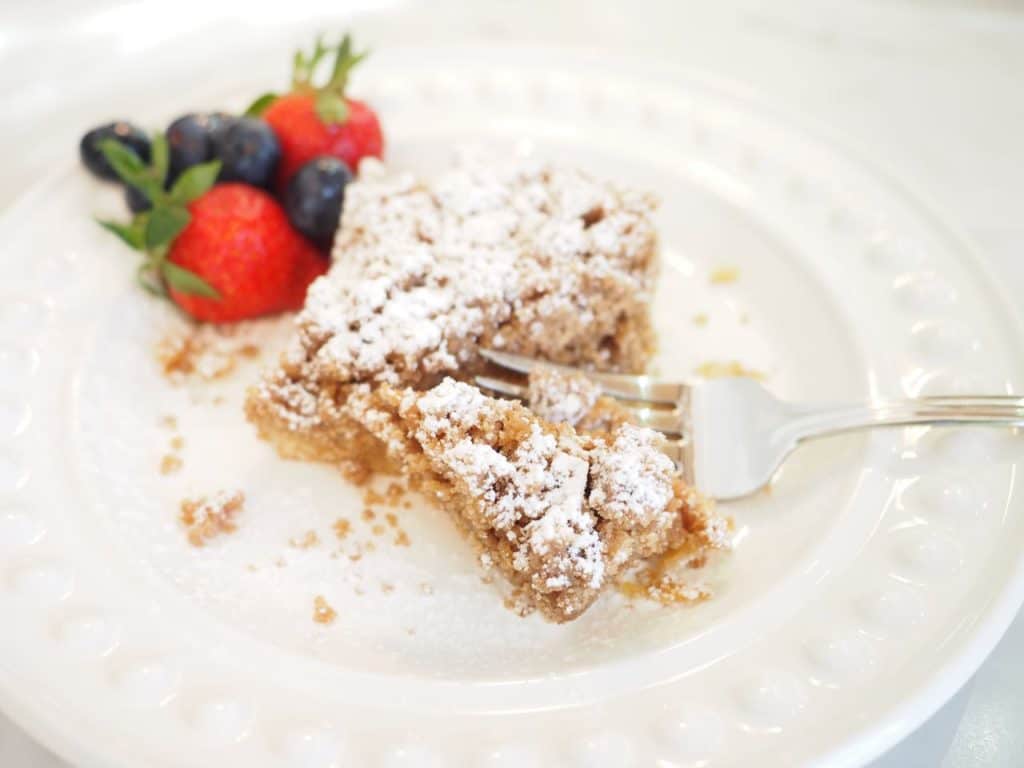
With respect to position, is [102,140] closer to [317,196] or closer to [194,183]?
[194,183]

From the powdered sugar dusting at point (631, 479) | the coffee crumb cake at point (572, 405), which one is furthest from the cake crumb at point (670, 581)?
the coffee crumb cake at point (572, 405)

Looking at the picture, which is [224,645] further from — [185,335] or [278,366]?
[185,335]

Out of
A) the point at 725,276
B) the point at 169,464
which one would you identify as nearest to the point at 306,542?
the point at 169,464

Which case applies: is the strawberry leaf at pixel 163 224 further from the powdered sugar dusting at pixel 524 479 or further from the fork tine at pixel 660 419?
the fork tine at pixel 660 419

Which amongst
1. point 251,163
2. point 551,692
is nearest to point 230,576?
point 551,692

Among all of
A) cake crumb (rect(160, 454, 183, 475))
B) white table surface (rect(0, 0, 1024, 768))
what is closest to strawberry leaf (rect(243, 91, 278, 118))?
white table surface (rect(0, 0, 1024, 768))

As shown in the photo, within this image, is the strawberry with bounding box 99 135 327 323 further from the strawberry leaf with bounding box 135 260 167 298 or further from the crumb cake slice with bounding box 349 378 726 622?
the crumb cake slice with bounding box 349 378 726 622

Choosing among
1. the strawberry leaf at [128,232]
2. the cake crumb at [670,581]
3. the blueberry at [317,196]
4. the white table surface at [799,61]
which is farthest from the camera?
the white table surface at [799,61]
